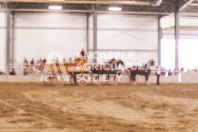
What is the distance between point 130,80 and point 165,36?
1100cm

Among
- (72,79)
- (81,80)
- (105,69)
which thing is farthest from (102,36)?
(81,80)

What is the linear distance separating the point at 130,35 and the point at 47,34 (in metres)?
8.14

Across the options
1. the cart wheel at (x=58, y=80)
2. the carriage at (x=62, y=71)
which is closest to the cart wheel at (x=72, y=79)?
the carriage at (x=62, y=71)

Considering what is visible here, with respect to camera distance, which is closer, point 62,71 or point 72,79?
point 62,71

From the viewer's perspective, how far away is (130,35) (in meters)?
A: 28.6

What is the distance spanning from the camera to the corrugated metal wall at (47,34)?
89.0 feet

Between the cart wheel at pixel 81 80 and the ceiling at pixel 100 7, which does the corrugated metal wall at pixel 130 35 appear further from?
the cart wheel at pixel 81 80

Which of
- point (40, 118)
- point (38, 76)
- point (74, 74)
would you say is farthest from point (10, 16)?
point (40, 118)

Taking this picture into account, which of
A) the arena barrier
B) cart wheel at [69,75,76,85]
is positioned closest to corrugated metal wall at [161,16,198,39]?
the arena barrier

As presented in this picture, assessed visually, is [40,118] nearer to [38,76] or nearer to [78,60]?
[78,60]

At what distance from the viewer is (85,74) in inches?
695

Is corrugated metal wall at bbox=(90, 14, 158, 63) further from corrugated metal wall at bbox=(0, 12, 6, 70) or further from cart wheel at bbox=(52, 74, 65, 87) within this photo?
cart wheel at bbox=(52, 74, 65, 87)

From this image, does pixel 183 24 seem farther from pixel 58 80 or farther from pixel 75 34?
pixel 58 80

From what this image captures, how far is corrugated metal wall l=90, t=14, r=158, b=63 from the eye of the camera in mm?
28250
